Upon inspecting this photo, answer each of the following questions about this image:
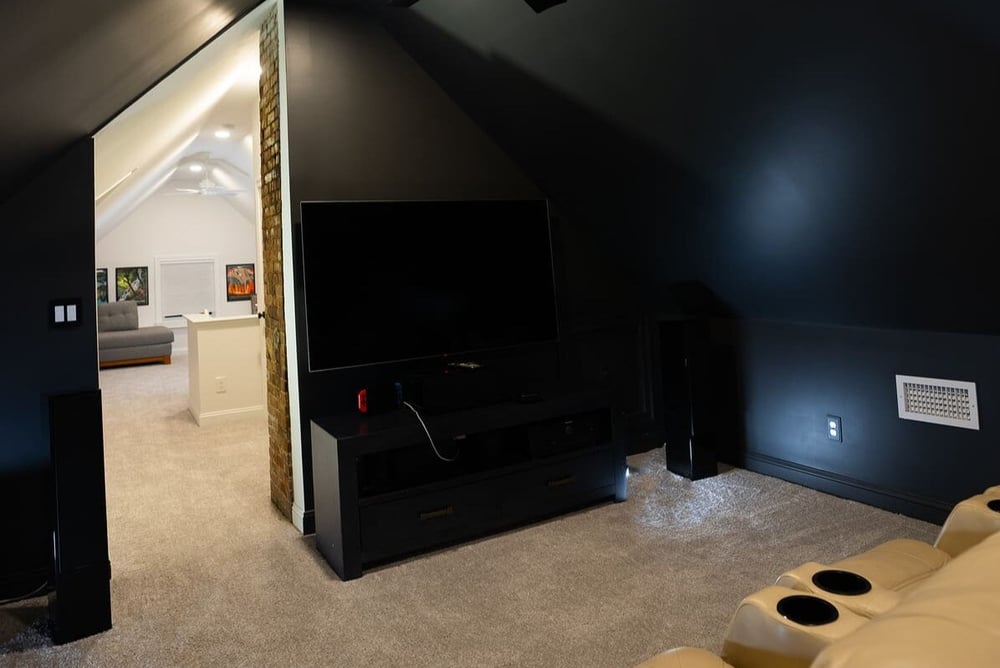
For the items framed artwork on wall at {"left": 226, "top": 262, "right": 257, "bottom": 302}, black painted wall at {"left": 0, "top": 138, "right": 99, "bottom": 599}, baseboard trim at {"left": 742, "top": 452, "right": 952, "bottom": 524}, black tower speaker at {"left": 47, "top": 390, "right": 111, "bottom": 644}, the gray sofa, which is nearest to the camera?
black tower speaker at {"left": 47, "top": 390, "right": 111, "bottom": 644}

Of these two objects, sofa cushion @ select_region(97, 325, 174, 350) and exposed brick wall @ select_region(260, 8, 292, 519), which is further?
sofa cushion @ select_region(97, 325, 174, 350)

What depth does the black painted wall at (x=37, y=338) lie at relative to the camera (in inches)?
103

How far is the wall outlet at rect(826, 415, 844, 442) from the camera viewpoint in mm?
3547

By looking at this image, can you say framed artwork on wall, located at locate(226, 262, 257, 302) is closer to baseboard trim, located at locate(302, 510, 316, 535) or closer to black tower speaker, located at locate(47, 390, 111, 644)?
baseboard trim, located at locate(302, 510, 316, 535)

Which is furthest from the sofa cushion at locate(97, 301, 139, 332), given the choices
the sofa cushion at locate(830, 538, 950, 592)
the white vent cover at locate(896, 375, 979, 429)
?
the sofa cushion at locate(830, 538, 950, 592)

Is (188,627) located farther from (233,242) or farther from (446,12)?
(233,242)

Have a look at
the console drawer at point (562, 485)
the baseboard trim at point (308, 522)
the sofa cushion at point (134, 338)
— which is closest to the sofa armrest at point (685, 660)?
the console drawer at point (562, 485)

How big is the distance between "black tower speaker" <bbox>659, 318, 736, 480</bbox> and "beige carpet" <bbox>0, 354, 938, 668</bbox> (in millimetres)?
129

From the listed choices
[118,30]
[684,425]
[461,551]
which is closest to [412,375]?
[461,551]

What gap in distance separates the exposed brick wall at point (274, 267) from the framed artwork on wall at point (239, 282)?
7.76 metres

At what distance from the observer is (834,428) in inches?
141

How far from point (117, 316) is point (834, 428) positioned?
29.2 ft

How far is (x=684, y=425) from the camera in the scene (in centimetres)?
388

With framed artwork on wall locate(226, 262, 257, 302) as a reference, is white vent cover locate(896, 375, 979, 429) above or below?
below
